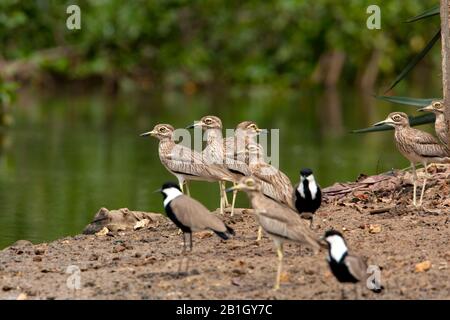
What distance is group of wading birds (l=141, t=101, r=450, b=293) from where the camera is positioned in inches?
275

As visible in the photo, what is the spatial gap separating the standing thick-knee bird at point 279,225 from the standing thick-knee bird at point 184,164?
2.02 metres

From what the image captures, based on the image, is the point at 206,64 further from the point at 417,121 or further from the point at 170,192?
the point at 170,192

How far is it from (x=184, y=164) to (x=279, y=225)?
2744mm

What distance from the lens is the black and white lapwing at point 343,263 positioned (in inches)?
260

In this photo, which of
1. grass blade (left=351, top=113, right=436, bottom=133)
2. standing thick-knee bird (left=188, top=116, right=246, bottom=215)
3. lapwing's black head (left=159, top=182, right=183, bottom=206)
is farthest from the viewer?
grass blade (left=351, top=113, right=436, bottom=133)

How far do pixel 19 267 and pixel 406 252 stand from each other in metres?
2.93

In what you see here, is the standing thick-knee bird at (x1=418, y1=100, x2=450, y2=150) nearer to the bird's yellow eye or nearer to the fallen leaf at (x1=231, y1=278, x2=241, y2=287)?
the bird's yellow eye

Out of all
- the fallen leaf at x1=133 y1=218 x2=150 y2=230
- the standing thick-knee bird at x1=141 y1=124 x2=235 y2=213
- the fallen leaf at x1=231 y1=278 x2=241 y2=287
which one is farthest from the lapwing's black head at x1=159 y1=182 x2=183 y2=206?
the fallen leaf at x1=133 y1=218 x2=150 y2=230

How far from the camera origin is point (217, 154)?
32.7 feet

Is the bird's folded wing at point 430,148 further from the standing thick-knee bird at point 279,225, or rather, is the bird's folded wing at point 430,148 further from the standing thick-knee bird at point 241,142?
the standing thick-knee bird at point 279,225

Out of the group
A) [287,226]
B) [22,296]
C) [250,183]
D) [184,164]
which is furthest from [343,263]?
[184,164]

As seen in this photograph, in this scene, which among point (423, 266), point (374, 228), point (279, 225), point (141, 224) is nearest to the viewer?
point (279, 225)

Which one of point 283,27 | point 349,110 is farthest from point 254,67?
point 349,110
